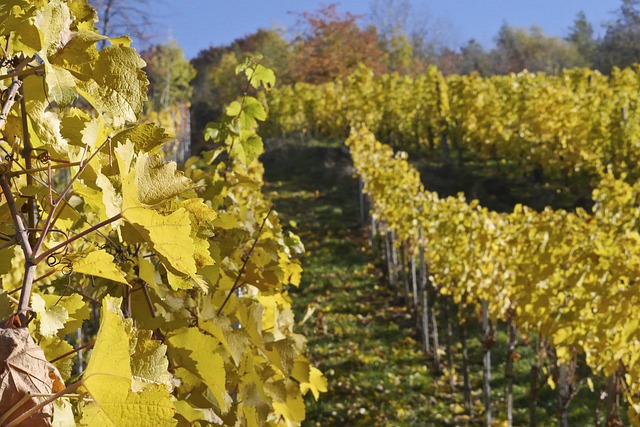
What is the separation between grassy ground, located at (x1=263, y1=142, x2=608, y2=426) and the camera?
7000mm

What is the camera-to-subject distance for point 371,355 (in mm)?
8734

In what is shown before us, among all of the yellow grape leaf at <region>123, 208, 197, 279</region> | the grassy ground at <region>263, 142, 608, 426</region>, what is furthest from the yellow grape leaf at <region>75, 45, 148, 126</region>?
the grassy ground at <region>263, 142, 608, 426</region>

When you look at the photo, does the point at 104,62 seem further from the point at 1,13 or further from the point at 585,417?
the point at 585,417

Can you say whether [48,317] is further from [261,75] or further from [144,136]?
[261,75]

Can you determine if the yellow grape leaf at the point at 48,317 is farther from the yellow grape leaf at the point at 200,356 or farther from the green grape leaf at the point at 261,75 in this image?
the green grape leaf at the point at 261,75

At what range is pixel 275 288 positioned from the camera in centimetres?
175

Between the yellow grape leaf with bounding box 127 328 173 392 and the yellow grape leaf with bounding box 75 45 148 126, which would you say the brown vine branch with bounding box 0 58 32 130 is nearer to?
the yellow grape leaf with bounding box 75 45 148 126

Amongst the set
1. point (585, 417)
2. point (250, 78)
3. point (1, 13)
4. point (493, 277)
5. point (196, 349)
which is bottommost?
point (585, 417)

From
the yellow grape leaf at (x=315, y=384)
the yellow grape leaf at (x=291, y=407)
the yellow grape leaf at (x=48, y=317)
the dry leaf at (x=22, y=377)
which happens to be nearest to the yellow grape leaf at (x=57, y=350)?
the yellow grape leaf at (x=48, y=317)

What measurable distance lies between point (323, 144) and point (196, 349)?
2468 centimetres

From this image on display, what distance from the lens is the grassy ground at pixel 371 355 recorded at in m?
7.00

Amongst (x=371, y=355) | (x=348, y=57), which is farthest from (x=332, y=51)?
(x=371, y=355)

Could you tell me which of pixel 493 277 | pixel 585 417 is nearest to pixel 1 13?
pixel 493 277

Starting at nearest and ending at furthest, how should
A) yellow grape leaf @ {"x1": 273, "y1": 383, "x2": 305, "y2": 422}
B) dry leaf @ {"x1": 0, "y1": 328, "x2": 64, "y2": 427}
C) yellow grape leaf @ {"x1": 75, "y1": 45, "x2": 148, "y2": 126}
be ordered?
dry leaf @ {"x1": 0, "y1": 328, "x2": 64, "y2": 427}
yellow grape leaf @ {"x1": 75, "y1": 45, "x2": 148, "y2": 126}
yellow grape leaf @ {"x1": 273, "y1": 383, "x2": 305, "y2": 422}
